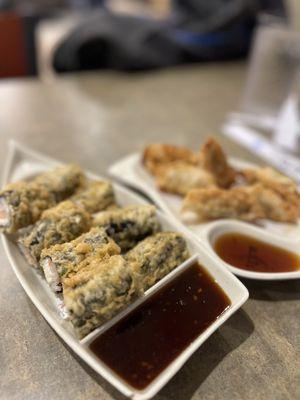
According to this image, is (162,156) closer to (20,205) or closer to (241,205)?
(241,205)

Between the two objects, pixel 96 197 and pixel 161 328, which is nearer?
pixel 161 328

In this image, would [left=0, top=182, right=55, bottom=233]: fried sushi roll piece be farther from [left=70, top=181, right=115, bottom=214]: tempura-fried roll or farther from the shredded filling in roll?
the shredded filling in roll

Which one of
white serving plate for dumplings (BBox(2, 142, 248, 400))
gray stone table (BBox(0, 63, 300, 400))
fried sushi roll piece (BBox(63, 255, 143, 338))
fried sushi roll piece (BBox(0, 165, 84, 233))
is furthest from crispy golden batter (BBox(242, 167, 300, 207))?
fried sushi roll piece (BBox(63, 255, 143, 338))

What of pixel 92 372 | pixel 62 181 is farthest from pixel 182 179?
pixel 92 372

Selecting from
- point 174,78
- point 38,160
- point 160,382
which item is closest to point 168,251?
point 160,382

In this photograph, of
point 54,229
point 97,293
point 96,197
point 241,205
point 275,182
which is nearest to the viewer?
point 97,293

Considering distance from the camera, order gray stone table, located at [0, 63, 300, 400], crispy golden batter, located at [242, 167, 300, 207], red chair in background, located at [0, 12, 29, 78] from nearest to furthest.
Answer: gray stone table, located at [0, 63, 300, 400]
crispy golden batter, located at [242, 167, 300, 207]
red chair in background, located at [0, 12, 29, 78]

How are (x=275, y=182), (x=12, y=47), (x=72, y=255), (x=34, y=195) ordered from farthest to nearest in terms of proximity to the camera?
1. (x=12, y=47)
2. (x=275, y=182)
3. (x=34, y=195)
4. (x=72, y=255)
